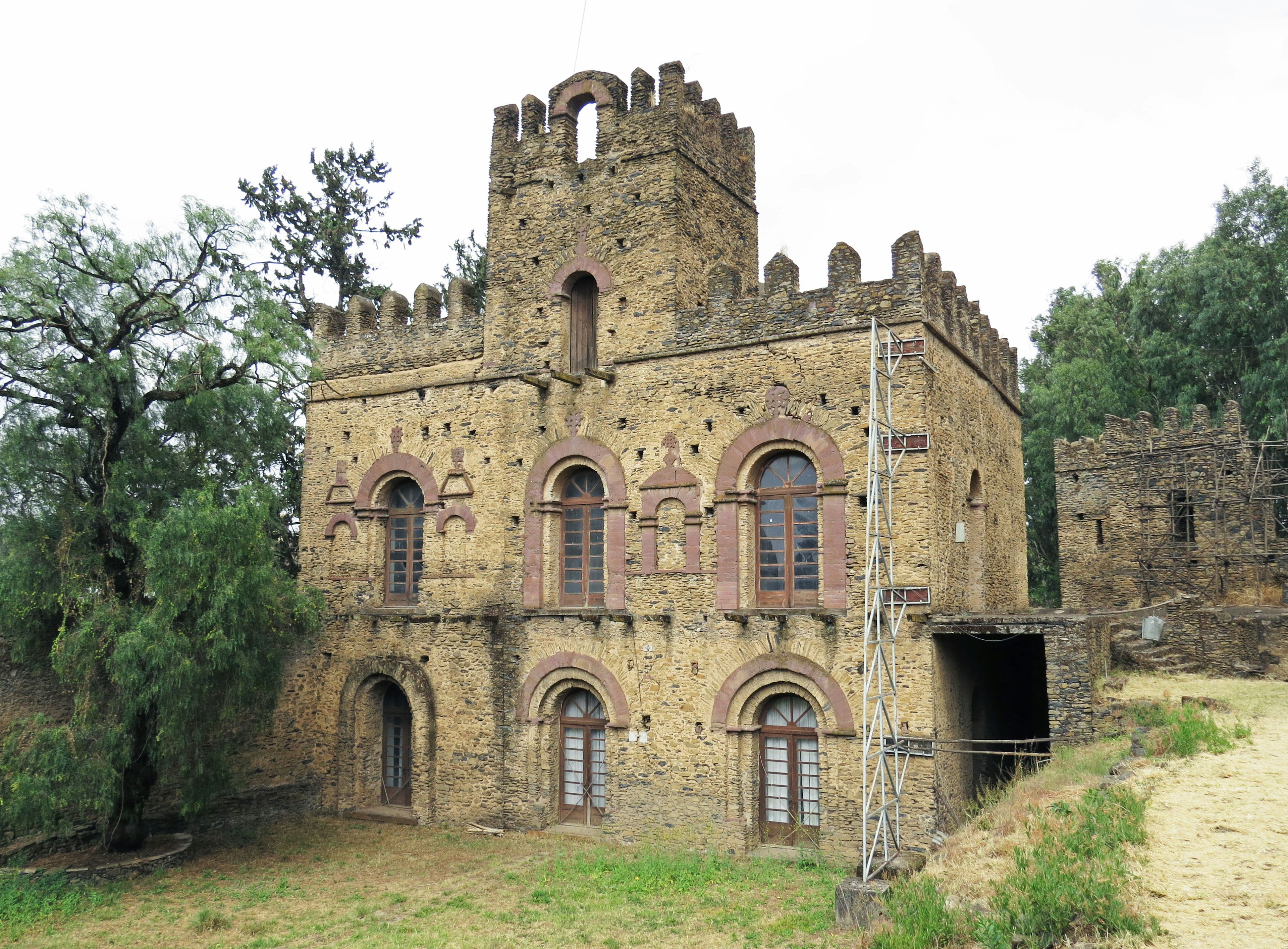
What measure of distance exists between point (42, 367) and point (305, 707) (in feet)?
25.8

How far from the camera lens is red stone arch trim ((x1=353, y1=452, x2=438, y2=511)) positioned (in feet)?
61.3

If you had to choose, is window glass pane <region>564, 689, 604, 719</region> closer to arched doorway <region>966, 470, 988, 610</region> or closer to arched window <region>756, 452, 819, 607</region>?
arched window <region>756, 452, 819, 607</region>

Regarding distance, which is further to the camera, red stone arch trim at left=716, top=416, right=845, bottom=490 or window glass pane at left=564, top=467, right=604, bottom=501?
window glass pane at left=564, top=467, right=604, bottom=501

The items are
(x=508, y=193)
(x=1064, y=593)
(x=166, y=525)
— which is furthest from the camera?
(x=1064, y=593)

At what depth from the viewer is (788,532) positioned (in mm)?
15656

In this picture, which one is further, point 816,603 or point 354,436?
point 354,436

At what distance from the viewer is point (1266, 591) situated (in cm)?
2323

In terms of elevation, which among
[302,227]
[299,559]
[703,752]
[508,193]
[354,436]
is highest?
[302,227]

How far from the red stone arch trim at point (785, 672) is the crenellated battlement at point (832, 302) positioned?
5067mm

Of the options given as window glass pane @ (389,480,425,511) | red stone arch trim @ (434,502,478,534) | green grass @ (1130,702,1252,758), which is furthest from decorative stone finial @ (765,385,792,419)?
window glass pane @ (389,480,425,511)

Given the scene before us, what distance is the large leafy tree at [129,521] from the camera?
13.9 meters

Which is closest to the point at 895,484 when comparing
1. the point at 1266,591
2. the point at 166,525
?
the point at 166,525

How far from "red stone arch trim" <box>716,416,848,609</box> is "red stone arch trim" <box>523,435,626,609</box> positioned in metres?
1.76

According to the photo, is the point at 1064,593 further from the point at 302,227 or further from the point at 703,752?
the point at 302,227
